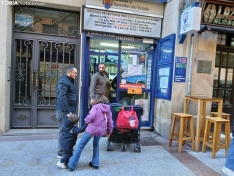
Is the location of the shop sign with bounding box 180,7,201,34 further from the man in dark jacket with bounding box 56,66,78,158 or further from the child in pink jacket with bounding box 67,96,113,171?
the man in dark jacket with bounding box 56,66,78,158

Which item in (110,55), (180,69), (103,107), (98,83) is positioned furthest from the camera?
(110,55)

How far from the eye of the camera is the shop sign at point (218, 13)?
4028 mm

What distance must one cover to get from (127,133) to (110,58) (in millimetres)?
2276

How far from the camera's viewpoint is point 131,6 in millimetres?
4855

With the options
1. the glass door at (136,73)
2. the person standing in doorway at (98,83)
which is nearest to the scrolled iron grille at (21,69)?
the person standing in doorway at (98,83)

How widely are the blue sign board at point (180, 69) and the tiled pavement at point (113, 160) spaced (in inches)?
65.3

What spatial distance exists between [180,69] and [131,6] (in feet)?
7.17

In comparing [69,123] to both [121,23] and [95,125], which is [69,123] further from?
[121,23]

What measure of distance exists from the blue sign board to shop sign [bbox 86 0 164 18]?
1.53 metres

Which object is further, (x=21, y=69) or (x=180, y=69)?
(x=21, y=69)

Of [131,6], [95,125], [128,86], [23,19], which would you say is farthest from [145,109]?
[23,19]

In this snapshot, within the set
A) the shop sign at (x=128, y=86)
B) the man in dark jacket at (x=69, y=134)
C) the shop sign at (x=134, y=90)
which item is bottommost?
the man in dark jacket at (x=69, y=134)

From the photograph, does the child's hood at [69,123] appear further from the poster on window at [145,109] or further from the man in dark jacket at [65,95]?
the poster on window at [145,109]

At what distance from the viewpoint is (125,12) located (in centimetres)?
481
